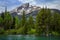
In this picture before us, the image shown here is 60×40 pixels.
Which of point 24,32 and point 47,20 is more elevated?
point 47,20

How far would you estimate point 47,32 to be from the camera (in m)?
38.6

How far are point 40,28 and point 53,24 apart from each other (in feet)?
9.58

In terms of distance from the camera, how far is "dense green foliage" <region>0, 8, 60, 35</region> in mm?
38156

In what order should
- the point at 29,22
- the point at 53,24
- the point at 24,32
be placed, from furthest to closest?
the point at 29,22
the point at 24,32
the point at 53,24

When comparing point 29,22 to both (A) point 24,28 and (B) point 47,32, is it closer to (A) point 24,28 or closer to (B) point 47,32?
(A) point 24,28

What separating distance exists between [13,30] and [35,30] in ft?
16.3

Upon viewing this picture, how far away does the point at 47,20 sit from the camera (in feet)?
126

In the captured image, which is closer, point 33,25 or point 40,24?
point 40,24

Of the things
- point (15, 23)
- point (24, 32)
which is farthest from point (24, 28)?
point (15, 23)

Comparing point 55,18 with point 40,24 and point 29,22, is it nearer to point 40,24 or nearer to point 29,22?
point 40,24

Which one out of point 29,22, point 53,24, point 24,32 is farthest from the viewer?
point 29,22

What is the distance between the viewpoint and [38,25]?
39.2m

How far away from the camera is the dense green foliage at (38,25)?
38.2 m

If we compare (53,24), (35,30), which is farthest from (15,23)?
(53,24)
